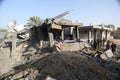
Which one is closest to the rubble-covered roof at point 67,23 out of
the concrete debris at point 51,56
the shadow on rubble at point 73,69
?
the concrete debris at point 51,56

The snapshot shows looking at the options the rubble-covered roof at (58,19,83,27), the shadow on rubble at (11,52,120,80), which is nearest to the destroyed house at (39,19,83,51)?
the rubble-covered roof at (58,19,83,27)

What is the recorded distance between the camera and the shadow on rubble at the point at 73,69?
308 inches

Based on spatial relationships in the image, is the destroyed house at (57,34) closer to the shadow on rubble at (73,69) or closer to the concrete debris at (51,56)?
the concrete debris at (51,56)

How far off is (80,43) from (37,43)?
2.94 metres

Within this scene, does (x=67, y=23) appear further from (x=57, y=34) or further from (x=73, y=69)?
(x=73, y=69)

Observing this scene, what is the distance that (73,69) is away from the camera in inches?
328

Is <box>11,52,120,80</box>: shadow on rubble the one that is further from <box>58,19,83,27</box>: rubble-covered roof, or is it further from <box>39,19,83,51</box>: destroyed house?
<box>58,19,83,27</box>: rubble-covered roof

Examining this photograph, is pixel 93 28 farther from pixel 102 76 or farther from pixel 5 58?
Result: pixel 102 76

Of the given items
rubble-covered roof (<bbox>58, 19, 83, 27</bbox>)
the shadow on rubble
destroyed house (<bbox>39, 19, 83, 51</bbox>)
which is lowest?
the shadow on rubble

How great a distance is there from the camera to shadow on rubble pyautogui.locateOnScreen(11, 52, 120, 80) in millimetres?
7828

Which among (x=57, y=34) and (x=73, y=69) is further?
(x=57, y=34)

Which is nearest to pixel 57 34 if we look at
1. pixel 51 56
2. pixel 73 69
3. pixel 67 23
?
pixel 67 23

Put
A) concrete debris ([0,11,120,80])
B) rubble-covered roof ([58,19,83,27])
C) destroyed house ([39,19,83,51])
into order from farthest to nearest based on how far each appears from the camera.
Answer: rubble-covered roof ([58,19,83,27]), destroyed house ([39,19,83,51]), concrete debris ([0,11,120,80])

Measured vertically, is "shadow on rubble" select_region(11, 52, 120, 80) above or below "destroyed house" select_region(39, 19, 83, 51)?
below
